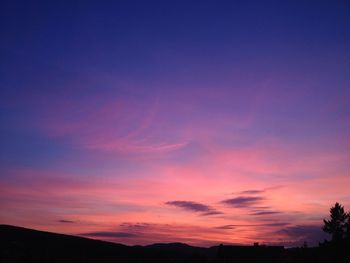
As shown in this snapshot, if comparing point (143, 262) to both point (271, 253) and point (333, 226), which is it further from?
point (333, 226)

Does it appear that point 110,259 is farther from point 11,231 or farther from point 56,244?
point 11,231

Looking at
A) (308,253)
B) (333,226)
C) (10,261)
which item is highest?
(333,226)

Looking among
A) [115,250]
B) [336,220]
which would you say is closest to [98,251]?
[115,250]

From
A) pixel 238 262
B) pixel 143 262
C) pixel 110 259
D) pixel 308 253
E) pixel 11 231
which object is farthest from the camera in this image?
pixel 11 231

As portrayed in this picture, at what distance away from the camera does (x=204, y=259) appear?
51156 mm

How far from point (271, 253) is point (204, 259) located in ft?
63.0

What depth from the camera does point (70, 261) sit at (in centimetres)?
5316

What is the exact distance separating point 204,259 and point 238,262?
14.3 metres

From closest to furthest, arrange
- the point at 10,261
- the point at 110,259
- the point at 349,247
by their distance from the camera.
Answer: the point at 349,247 < the point at 10,261 < the point at 110,259

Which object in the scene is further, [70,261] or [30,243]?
[30,243]

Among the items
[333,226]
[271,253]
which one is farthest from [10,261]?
[333,226]

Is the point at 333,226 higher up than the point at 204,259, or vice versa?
the point at 333,226

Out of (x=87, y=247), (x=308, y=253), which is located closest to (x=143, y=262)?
(x=87, y=247)

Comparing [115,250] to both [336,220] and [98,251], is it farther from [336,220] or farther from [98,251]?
[336,220]
